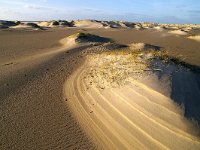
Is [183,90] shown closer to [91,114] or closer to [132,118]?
[132,118]

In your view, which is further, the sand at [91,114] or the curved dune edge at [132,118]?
the sand at [91,114]

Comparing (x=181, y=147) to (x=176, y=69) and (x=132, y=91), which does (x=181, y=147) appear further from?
(x=176, y=69)

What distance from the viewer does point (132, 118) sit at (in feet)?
30.5

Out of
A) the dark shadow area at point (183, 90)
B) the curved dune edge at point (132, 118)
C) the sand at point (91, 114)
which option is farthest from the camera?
the dark shadow area at point (183, 90)

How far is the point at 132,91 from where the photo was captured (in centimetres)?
1079

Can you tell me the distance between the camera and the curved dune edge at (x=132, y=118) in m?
8.05

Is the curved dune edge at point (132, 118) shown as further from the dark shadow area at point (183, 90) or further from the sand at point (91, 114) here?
the dark shadow area at point (183, 90)

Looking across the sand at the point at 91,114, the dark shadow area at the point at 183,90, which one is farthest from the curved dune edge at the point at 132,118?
the dark shadow area at the point at 183,90

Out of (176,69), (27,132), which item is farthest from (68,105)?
(176,69)

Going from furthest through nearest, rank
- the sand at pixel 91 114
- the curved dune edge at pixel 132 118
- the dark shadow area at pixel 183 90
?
1. the dark shadow area at pixel 183 90
2. the sand at pixel 91 114
3. the curved dune edge at pixel 132 118

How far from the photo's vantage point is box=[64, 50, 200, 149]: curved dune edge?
8.05 meters

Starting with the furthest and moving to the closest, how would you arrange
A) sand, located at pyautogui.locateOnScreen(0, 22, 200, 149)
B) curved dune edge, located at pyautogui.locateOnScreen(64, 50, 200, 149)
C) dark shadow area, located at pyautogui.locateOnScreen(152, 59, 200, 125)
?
dark shadow area, located at pyautogui.locateOnScreen(152, 59, 200, 125) < sand, located at pyautogui.locateOnScreen(0, 22, 200, 149) < curved dune edge, located at pyautogui.locateOnScreen(64, 50, 200, 149)

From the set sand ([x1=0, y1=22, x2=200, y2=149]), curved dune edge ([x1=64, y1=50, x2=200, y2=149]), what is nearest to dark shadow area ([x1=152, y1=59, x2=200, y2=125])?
sand ([x1=0, y1=22, x2=200, y2=149])

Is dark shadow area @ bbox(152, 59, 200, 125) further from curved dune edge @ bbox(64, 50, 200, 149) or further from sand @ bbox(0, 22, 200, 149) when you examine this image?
curved dune edge @ bbox(64, 50, 200, 149)
